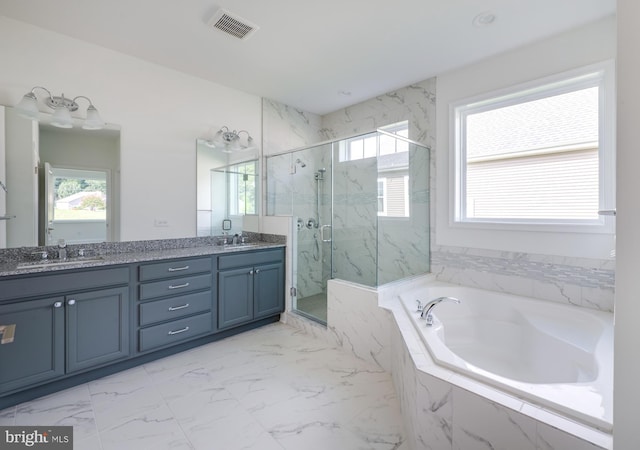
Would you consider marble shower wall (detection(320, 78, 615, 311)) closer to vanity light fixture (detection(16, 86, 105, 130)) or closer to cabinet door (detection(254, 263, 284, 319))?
cabinet door (detection(254, 263, 284, 319))

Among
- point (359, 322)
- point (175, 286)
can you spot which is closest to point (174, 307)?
point (175, 286)

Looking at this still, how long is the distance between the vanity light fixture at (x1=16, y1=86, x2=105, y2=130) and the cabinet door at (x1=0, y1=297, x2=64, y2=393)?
1.41 meters

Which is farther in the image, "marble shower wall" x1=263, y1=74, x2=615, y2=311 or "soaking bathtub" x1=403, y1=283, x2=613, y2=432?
"marble shower wall" x1=263, y1=74, x2=615, y2=311

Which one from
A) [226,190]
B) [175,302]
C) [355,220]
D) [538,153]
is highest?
[538,153]

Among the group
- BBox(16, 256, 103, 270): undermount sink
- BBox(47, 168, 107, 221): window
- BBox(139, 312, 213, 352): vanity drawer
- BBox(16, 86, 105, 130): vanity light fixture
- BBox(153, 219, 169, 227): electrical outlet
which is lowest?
BBox(139, 312, 213, 352): vanity drawer

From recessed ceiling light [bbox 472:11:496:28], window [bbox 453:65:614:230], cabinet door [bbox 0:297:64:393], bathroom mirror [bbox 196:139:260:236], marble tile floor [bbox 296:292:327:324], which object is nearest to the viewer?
cabinet door [bbox 0:297:64:393]

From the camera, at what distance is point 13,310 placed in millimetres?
1864

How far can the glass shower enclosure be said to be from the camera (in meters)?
2.93

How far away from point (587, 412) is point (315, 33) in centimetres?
280

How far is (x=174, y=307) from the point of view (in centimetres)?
259

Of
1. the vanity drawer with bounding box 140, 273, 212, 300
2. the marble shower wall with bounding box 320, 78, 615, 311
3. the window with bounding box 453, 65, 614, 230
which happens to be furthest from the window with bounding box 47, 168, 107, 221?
the window with bounding box 453, 65, 614, 230

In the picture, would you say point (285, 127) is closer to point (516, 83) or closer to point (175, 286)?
point (175, 286)

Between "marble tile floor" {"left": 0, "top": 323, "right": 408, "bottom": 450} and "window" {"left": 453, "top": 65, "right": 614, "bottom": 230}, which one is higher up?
"window" {"left": 453, "top": 65, "right": 614, "bottom": 230}

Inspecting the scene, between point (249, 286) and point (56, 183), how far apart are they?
1.87 meters
